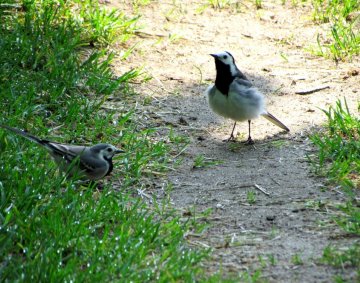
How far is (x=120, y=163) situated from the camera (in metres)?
7.22

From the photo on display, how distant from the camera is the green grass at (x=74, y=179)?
533 cm

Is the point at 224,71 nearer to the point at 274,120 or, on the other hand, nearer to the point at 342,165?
the point at 274,120

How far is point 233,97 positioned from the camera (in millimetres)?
8008

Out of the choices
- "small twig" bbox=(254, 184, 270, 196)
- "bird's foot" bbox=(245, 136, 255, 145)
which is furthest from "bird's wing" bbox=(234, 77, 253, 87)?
"small twig" bbox=(254, 184, 270, 196)

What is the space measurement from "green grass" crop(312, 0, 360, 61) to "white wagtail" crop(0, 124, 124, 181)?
13.3 ft

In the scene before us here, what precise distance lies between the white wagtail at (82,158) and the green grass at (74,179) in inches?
4.3

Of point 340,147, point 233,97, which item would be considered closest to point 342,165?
point 340,147

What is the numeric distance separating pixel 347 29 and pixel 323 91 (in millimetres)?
1394

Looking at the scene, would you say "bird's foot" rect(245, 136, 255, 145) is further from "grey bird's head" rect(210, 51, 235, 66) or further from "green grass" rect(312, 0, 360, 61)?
"green grass" rect(312, 0, 360, 61)

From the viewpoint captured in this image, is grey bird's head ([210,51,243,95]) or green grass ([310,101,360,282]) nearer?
green grass ([310,101,360,282])

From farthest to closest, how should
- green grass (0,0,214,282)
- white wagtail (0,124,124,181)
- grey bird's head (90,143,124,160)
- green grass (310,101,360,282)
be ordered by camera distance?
1. grey bird's head (90,143,124,160)
2. white wagtail (0,124,124,181)
3. green grass (310,101,360,282)
4. green grass (0,0,214,282)

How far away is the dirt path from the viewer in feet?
19.3

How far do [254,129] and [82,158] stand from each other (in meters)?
2.44

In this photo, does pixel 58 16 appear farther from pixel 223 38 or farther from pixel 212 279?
pixel 212 279
